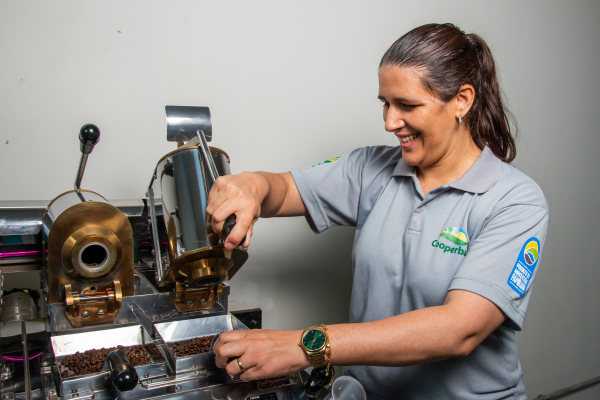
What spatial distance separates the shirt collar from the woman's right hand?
0.46m

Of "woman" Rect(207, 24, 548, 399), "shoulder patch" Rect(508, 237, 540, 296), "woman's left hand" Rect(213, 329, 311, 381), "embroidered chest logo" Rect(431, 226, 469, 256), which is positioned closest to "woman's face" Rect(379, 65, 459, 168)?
"woman" Rect(207, 24, 548, 399)

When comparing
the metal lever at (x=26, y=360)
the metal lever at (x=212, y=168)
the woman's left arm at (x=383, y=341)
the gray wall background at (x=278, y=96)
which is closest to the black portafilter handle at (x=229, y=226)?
the metal lever at (x=212, y=168)

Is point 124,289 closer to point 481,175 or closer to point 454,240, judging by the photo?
point 454,240

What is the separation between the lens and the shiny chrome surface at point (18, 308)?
880 millimetres

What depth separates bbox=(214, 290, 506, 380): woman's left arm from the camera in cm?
71

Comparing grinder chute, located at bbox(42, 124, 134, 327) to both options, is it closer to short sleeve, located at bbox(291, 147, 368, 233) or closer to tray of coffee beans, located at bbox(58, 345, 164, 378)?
tray of coffee beans, located at bbox(58, 345, 164, 378)

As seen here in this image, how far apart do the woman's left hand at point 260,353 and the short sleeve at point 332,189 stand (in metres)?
0.51

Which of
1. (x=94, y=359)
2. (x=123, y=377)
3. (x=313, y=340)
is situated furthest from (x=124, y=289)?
(x=313, y=340)

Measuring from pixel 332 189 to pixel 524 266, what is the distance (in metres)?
0.50

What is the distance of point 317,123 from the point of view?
156 centimetres

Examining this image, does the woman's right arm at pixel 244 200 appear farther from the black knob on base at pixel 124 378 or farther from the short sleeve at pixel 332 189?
the black knob on base at pixel 124 378

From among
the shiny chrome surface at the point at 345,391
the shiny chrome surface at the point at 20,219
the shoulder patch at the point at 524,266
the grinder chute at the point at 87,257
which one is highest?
the shiny chrome surface at the point at 20,219

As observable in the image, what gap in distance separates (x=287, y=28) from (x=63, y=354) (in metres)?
1.10

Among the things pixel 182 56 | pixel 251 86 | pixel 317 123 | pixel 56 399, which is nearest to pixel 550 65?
pixel 317 123
